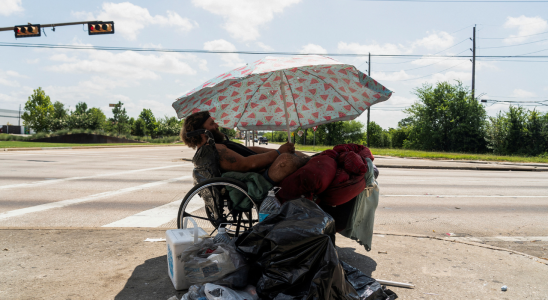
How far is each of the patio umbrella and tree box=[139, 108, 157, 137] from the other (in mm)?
73702

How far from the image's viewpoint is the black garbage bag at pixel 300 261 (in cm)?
210

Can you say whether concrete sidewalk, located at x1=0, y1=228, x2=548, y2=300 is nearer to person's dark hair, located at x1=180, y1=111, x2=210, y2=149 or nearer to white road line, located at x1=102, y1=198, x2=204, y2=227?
white road line, located at x1=102, y1=198, x2=204, y2=227

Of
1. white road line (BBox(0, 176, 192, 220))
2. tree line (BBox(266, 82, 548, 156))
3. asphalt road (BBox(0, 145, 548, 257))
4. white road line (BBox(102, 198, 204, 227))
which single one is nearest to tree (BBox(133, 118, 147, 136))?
tree line (BBox(266, 82, 548, 156))

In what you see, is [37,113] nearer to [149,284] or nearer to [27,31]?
[27,31]

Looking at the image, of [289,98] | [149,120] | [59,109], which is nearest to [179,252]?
[289,98]

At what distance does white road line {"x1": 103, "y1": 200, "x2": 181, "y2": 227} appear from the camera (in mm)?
4809

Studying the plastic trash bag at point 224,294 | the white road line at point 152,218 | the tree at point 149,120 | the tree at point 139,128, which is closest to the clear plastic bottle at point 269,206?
the plastic trash bag at point 224,294

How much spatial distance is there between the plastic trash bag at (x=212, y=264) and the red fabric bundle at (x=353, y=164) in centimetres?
121

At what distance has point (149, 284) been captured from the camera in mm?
2713

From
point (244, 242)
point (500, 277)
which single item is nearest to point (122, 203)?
point (244, 242)

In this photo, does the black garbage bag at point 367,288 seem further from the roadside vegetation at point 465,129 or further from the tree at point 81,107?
the tree at point 81,107

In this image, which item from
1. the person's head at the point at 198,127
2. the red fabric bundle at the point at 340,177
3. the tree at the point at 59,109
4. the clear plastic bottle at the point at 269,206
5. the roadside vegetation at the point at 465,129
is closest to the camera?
the clear plastic bottle at the point at 269,206

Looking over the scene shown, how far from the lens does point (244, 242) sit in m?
2.42

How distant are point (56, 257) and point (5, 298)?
34.2 inches
